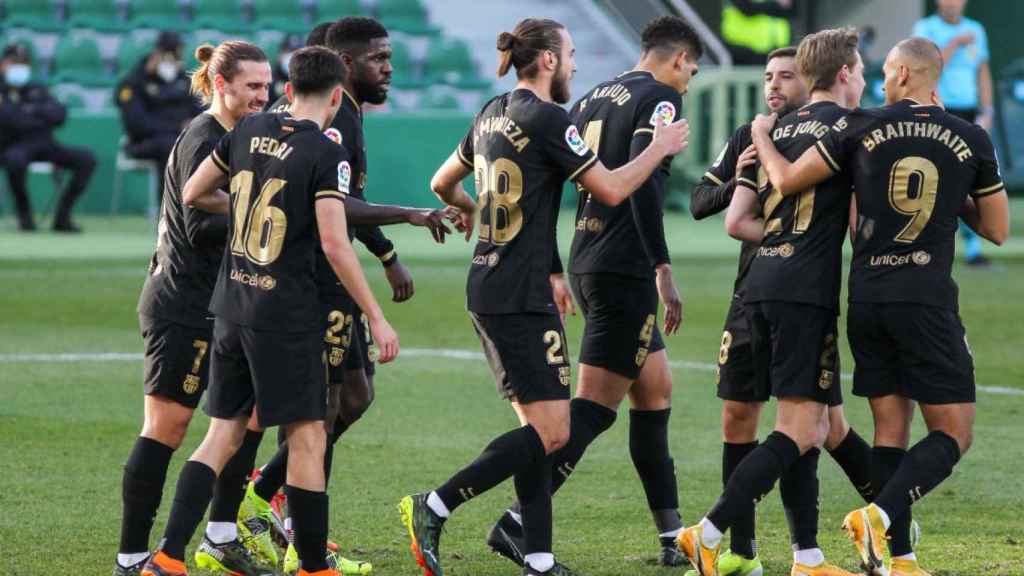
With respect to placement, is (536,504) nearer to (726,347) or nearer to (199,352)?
(726,347)

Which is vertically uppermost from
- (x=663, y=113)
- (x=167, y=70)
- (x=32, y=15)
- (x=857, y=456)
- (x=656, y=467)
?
(x=32, y=15)

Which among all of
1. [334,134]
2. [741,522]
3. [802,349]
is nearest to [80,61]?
[334,134]

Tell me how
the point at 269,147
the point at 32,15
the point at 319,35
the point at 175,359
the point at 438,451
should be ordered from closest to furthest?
the point at 269,147 < the point at 175,359 < the point at 319,35 < the point at 438,451 < the point at 32,15

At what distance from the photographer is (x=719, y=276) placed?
51.5 feet

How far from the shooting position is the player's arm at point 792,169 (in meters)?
5.41

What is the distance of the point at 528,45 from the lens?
5617 millimetres

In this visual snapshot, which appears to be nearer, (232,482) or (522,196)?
(522,196)

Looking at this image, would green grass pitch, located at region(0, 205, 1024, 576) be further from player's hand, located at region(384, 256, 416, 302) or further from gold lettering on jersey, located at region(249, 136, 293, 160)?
gold lettering on jersey, located at region(249, 136, 293, 160)

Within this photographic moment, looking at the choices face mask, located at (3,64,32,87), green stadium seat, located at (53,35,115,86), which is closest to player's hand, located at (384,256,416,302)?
face mask, located at (3,64,32,87)

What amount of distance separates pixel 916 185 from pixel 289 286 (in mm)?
2020

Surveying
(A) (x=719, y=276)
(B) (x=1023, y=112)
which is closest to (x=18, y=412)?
(A) (x=719, y=276)

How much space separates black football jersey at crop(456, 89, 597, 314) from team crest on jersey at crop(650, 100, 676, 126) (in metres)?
0.60

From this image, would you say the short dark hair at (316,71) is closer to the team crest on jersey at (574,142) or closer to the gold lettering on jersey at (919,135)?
the team crest on jersey at (574,142)

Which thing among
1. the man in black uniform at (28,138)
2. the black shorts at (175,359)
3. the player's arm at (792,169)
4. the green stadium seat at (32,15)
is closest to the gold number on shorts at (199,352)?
the black shorts at (175,359)
